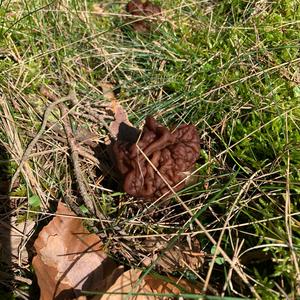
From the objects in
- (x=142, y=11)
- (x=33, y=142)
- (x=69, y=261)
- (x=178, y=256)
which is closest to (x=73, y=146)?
(x=33, y=142)

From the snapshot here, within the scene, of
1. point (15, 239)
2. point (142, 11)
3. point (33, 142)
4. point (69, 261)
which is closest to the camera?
point (69, 261)

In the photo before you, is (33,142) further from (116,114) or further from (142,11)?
(142,11)

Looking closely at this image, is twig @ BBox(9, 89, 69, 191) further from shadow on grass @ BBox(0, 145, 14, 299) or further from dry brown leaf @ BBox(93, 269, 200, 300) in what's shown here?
dry brown leaf @ BBox(93, 269, 200, 300)

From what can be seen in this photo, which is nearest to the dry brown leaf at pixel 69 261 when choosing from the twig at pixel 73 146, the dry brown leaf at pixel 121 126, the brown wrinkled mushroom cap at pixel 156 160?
the twig at pixel 73 146

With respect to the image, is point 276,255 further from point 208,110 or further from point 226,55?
point 226,55

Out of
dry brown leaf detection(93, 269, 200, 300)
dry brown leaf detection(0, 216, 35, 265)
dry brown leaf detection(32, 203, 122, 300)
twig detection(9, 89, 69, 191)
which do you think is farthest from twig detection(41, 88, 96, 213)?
dry brown leaf detection(93, 269, 200, 300)
